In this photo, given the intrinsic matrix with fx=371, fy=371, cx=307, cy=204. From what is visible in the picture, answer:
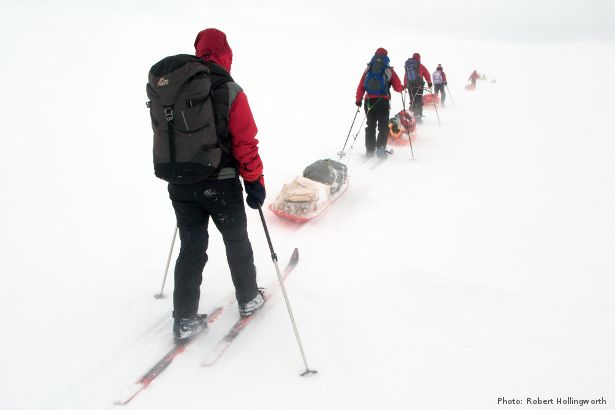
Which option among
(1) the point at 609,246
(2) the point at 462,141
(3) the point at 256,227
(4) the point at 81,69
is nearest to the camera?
(1) the point at 609,246

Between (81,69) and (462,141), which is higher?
(81,69)

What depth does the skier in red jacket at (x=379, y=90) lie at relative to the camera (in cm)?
714

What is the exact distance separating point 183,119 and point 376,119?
19.2ft

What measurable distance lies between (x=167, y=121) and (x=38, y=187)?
4.74m

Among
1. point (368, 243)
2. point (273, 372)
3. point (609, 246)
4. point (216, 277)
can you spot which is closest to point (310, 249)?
point (368, 243)

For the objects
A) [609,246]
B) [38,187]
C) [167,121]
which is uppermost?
[167,121]

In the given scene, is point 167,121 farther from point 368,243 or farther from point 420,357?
point 368,243

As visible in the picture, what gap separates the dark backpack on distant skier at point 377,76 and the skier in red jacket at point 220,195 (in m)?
4.96

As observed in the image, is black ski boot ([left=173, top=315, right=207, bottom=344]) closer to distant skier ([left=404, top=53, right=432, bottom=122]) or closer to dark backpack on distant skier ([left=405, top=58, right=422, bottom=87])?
distant skier ([left=404, top=53, right=432, bottom=122])

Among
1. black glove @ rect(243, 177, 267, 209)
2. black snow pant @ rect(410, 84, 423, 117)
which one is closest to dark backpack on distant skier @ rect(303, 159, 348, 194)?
black glove @ rect(243, 177, 267, 209)

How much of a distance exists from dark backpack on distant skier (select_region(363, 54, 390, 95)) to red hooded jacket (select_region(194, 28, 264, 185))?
4.96 metres

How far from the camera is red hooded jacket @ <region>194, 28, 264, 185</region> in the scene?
2.58 metres

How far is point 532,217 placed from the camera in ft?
17.3

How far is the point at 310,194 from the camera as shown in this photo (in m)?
5.10
